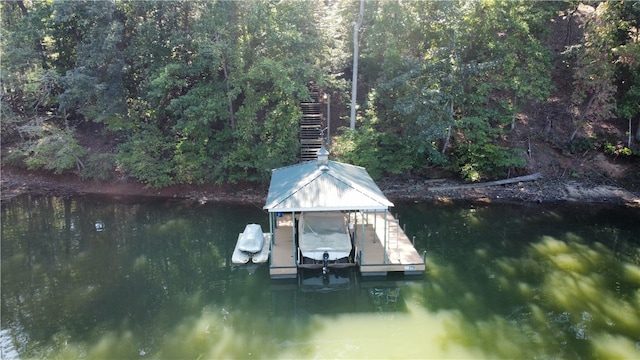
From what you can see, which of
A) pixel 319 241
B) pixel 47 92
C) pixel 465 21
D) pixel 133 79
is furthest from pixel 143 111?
pixel 465 21

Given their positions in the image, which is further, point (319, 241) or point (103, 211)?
point (103, 211)

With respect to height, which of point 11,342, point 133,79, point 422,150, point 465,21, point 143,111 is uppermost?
point 465,21

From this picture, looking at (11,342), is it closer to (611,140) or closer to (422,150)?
(422,150)

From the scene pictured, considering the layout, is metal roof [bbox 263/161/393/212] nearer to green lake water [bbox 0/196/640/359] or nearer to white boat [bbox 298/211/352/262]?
white boat [bbox 298/211/352/262]

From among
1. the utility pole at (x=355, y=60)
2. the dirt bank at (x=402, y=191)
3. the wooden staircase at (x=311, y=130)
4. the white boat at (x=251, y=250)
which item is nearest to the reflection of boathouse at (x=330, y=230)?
the white boat at (x=251, y=250)

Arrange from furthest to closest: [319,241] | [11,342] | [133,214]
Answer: [133,214] → [319,241] → [11,342]

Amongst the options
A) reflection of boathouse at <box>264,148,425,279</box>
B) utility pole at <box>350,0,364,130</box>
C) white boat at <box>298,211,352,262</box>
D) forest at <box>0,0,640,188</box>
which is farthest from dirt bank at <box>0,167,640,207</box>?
white boat at <box>298,211,352,262</box>
